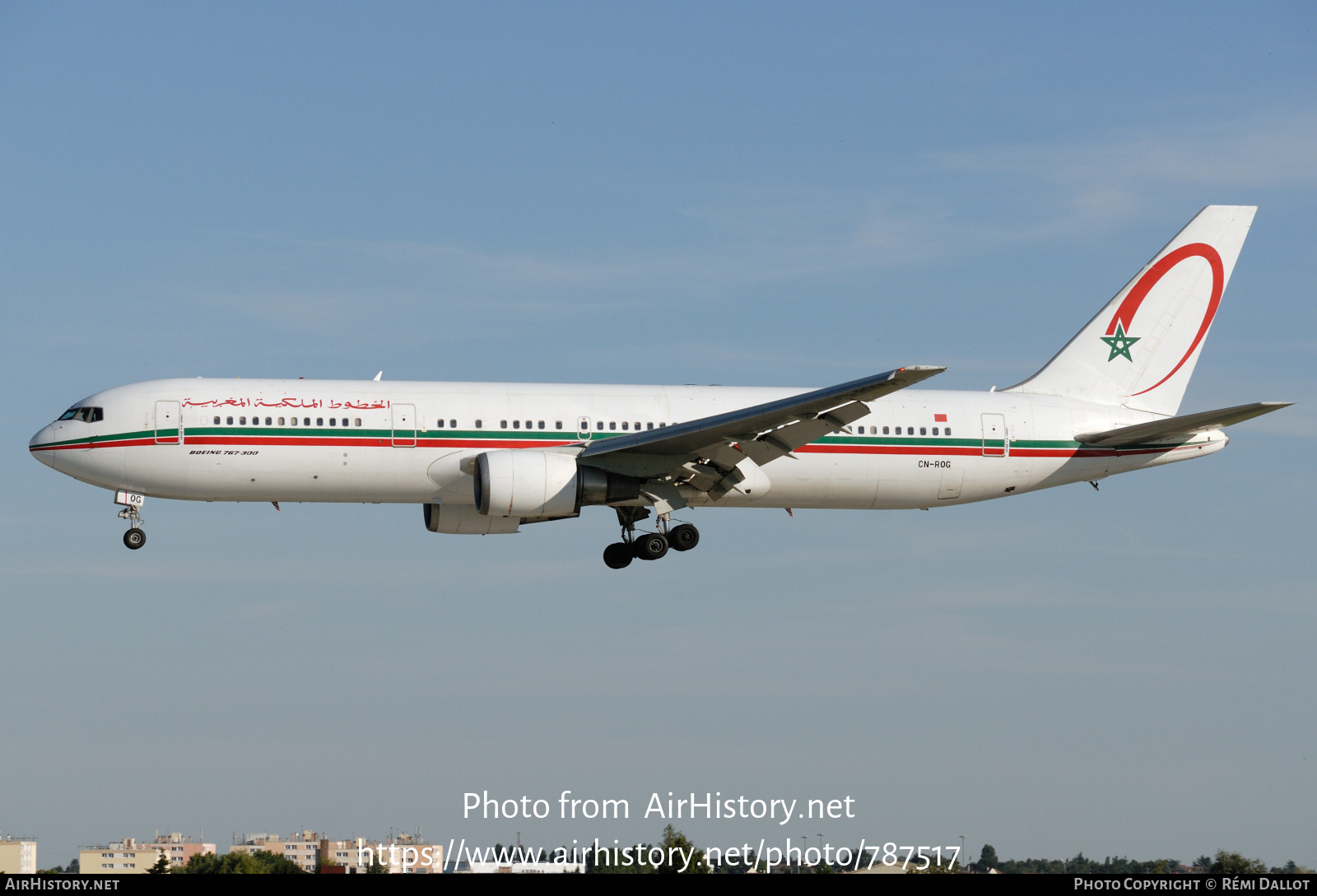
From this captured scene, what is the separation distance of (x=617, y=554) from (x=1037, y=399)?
12906mm

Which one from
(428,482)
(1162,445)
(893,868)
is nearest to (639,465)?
(428,482)

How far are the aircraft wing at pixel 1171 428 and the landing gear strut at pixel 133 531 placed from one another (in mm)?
25632

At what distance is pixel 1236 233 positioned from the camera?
160 feet

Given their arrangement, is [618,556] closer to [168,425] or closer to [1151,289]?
[168,425]

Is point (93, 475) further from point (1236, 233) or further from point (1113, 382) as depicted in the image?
point (1236, 233)

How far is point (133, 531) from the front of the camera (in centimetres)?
4075

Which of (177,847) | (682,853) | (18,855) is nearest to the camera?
(682,853)

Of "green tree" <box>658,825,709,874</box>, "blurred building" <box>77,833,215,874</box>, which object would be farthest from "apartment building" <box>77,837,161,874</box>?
"green tree" <box>658,825,709,874</box>

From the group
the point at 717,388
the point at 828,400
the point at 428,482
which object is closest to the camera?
the point at 828,400

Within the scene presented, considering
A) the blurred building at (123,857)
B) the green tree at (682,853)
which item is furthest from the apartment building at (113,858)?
the green tree at (682,853)

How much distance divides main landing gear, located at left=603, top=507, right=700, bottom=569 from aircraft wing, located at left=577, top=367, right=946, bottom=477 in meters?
2.42

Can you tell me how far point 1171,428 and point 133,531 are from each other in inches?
1097

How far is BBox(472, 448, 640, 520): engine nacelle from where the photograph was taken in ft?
127

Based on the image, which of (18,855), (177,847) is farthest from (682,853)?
(177,847)
